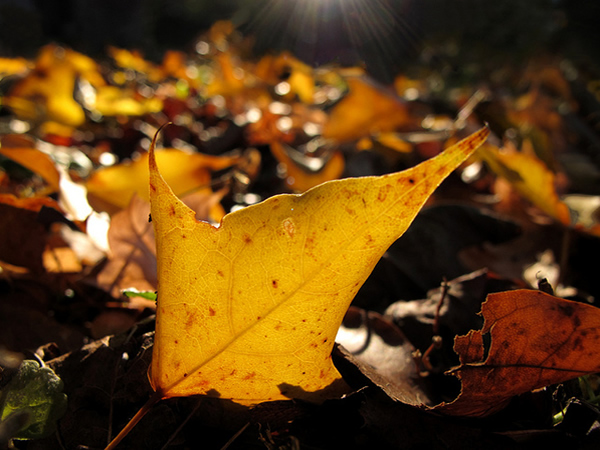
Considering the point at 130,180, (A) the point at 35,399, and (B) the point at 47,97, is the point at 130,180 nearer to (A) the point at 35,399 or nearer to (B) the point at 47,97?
(A) the point at 35,399

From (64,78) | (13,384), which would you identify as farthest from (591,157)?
(64,78)

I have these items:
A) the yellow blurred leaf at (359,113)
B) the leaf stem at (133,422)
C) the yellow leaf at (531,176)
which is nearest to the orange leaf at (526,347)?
the leaf stem at (133,422)

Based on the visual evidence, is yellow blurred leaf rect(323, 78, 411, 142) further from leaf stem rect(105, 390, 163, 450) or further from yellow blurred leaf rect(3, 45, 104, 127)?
leaf stem rect(105, 390, 163, 450)

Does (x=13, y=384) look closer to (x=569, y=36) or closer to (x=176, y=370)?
(x=176, y=370)

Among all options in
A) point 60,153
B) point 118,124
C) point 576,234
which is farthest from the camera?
point 118,124

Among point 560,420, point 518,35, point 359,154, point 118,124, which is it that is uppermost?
point 560,420

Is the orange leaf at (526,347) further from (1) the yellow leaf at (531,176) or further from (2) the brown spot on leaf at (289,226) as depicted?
(1) the yellow leaf at (531,176)

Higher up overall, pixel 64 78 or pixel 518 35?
pixel 64 78
